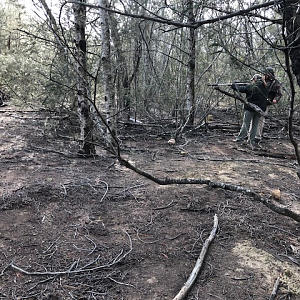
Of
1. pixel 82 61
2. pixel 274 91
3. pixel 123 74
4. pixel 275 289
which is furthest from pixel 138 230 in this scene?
pixel 123 74

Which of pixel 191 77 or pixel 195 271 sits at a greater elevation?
pixel 191 77

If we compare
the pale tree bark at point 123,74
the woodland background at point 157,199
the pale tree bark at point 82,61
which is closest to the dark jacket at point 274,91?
the woodland background at point 157,199

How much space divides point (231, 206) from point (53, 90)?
15.4 ft

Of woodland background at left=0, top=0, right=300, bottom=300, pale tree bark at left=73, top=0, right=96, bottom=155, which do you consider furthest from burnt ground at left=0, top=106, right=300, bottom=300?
pale tree bark at left=73, top=0, right=96, bottom=155

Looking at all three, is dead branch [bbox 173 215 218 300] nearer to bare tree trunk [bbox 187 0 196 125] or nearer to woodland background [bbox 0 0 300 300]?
woodland background [bbox 0 0 300 300]

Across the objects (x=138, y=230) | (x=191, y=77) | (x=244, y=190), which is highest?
(x=191, y=77)

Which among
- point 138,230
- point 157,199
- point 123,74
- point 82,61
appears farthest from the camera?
point 123,74

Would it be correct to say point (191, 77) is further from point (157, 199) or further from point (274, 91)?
point (157, 199)

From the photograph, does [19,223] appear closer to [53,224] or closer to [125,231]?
[53,224]

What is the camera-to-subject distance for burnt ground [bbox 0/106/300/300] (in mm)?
2914

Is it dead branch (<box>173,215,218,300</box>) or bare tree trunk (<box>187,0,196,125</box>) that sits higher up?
bare tree trunk (<box>187,0,196,125</box>)

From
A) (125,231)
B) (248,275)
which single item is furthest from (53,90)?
(248,275)

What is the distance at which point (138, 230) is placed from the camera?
3.88 m

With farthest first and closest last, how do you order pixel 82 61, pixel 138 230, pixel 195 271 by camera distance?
pixel 82 61
pixel 138 230
pixel 195 271
